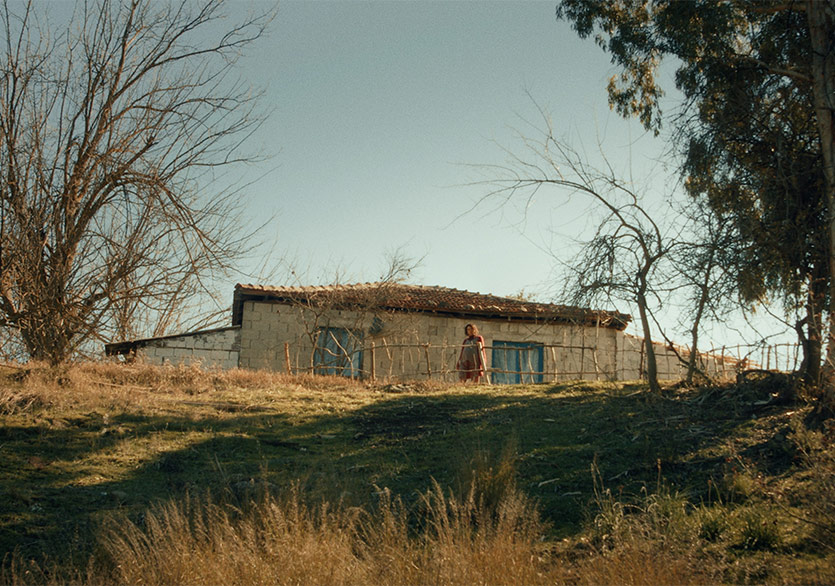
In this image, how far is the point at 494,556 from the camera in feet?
16.9

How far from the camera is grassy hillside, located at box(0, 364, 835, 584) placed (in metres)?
5.29

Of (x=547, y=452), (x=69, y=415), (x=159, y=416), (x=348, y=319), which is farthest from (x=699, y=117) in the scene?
(x=348, y=319)

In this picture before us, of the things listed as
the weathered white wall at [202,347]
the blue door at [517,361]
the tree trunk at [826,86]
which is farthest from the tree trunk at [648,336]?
the weathered white wall at [202,347]

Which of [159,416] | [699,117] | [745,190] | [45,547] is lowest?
[45,547]

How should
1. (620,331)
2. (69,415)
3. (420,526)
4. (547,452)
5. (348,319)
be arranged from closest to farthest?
(420,526), (547,452), (69,415), (348,319), (620,331)

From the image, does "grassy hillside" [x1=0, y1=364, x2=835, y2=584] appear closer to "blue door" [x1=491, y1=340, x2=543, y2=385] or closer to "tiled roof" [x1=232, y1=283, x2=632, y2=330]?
"tiled roof" [x1=232, y1=283, x2=632, y2=330]

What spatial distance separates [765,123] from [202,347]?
14770mm

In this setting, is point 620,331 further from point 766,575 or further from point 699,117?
point 766,575

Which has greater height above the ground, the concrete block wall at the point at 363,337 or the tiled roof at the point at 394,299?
the tiled roof at the point at 394,299

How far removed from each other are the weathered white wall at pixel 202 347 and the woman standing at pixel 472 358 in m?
6.68

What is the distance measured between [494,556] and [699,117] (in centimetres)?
797

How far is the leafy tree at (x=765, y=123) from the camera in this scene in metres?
9.19

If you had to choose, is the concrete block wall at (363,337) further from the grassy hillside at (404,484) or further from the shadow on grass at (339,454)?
Answer: the shadow on grass at (339,454)

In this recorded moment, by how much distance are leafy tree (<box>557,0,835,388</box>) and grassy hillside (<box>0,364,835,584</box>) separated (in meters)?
1.85
